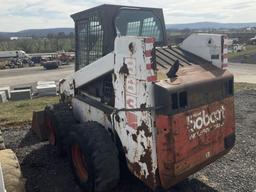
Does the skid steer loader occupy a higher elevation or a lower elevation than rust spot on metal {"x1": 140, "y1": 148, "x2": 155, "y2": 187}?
higher

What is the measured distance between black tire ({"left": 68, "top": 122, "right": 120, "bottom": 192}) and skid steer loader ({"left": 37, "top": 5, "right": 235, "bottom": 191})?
0.01m

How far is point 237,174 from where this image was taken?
5574 mm

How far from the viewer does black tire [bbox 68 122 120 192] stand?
440 centimetres

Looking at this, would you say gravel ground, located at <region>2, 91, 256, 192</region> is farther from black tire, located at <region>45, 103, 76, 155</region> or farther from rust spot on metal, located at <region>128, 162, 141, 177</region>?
rust spot on metal, located at <region>128, 162, 141, 177</region>

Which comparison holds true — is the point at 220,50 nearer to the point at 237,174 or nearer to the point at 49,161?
the point at 237,174

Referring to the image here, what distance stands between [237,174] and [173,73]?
2527mm

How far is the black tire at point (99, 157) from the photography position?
14.4ft

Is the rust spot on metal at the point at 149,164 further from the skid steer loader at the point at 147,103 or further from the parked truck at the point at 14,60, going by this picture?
the parked truck at the point at 14,60

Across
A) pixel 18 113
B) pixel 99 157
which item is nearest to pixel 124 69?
pixel 99 157

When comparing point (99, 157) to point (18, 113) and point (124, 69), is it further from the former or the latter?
point (18, 113)

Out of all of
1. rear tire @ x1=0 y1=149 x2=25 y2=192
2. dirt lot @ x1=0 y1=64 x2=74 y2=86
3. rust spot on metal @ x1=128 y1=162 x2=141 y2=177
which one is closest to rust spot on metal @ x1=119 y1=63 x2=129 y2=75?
rust spot on metal @ x1=128 y1=162 x2=141 y2=177

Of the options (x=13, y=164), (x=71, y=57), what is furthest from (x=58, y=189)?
(x=71, y=57)

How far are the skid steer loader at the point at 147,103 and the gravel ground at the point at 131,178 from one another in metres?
0.54

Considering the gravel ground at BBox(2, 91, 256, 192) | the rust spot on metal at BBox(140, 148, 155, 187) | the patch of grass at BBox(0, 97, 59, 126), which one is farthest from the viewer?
the patch of grass at BBox(0, 97, 59, 126)
